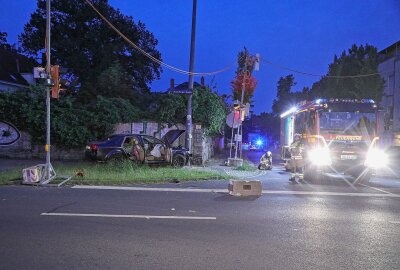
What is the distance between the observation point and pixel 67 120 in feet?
73.7

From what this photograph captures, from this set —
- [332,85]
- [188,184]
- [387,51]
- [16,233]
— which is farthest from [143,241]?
[387,51]

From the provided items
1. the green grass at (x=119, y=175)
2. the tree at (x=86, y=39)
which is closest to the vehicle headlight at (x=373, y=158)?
the green grass at (x=119, y=175)

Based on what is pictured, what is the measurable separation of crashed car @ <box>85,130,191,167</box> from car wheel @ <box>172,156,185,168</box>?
0.45 m

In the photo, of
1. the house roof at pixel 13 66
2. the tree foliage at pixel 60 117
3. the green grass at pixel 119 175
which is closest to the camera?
the green grass at pixel 119 175

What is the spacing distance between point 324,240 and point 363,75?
1032 inches

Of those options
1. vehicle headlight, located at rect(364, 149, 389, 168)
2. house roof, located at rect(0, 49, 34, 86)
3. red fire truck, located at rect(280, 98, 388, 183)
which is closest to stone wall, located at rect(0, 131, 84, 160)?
red fire truck, located at rect(280, 98, 388, 183)

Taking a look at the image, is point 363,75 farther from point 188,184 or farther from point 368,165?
point 188,184

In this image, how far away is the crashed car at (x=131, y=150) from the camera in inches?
656

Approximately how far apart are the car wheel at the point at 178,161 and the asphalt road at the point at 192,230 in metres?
7.39

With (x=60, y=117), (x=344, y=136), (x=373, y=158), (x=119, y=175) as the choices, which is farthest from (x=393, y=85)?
(x=119, y=175)

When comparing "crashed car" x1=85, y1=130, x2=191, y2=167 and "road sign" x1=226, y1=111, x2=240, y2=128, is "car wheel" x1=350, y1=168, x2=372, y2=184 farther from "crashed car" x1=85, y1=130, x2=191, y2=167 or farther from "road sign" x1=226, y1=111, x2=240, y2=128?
"crashed car" x1=85, y1=130, x2=191, y2=167

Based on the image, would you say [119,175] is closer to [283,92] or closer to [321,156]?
[321,156]

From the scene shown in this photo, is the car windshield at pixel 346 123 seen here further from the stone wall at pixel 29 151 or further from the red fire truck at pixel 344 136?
the stone wall at pixel 29 151

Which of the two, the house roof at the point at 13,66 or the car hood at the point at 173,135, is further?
the house roof at the point at 13,66
